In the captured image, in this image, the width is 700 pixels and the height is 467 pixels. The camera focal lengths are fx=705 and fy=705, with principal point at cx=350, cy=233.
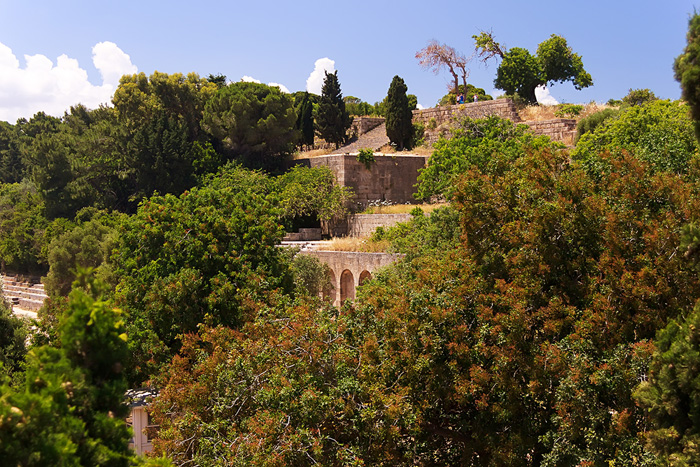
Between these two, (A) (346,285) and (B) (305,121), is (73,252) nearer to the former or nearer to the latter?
(B) (305,121)

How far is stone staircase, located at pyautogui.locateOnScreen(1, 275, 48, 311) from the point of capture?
104 ft

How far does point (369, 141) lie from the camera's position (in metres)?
32.3

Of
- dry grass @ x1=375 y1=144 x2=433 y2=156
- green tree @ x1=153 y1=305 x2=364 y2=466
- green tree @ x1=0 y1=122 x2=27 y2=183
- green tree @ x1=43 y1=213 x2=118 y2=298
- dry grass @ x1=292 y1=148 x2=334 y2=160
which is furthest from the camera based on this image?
green tree @ x1=0 y1=122 x2=27 y2=183

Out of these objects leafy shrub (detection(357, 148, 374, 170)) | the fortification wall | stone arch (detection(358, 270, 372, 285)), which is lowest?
stone arch (detection(358, 270, 372, 285))

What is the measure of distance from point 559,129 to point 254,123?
13.4 m

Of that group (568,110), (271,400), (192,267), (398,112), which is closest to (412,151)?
(398,112)

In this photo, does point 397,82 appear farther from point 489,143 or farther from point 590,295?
point 590,295

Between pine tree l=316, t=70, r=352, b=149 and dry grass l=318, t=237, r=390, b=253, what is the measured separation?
1185 cm

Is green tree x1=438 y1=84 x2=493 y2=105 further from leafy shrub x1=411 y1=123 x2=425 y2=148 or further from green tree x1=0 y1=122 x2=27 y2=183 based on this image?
green tree x1=0 y1=122 x2=27 y2=183

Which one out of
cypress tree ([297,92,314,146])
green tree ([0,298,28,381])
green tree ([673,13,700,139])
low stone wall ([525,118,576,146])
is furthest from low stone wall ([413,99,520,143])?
green tree ([673,13,700,139])

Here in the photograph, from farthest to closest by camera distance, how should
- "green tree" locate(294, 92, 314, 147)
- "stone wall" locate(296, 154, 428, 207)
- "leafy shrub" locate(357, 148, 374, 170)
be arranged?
"green tree" locate(294, 92, 314, 147) → "stone wall" locate(296, 154, 428, 207) → "leafy shrub" locate(357, 148, 374, 170)

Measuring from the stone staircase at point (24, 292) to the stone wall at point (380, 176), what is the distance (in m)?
14.2

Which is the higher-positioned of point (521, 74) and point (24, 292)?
point (521, 74)

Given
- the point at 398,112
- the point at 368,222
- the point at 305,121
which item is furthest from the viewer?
the point at 305,121
